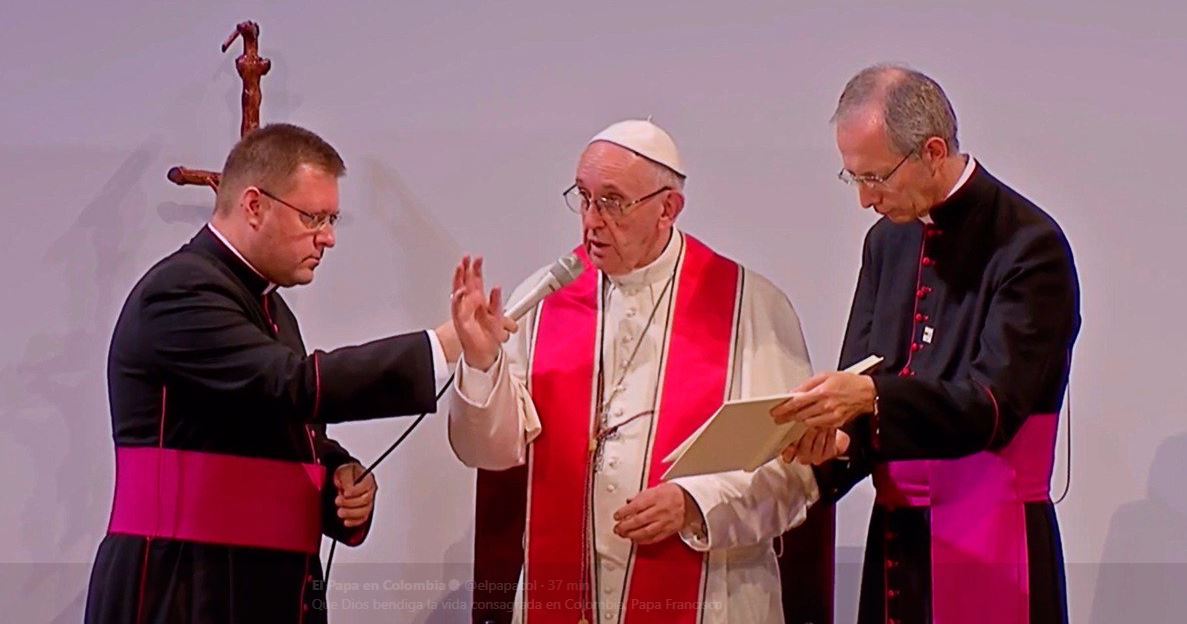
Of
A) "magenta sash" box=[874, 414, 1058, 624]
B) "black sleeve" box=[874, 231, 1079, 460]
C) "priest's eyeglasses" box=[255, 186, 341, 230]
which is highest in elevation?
"priest's eyeglasses" box=[255, 186, 341, 230]

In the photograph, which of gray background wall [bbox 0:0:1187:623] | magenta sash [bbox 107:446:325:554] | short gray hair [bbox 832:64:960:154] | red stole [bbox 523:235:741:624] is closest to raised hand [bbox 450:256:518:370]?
red stole [bbox 523:235:741:624]

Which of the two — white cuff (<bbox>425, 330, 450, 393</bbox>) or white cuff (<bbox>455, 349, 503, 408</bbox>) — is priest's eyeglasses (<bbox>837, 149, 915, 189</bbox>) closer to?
white cuff (<bbox>455, 349, 503, 408</bbox>)

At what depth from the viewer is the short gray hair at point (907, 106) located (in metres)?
2.93

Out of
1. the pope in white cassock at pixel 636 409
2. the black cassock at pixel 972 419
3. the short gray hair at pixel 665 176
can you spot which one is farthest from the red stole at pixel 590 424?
the black cassock at pixel 972 419

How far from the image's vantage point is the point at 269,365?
2.76 meters

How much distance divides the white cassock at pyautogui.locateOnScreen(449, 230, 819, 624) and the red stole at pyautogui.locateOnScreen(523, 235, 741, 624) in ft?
0.09

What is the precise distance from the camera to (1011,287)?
2.85 meters

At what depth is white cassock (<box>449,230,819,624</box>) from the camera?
301 cm

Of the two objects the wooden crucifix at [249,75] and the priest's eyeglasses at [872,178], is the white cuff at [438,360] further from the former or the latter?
the wooden crucifix at [249,75]

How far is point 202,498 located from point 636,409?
937mm

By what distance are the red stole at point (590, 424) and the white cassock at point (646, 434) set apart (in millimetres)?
28

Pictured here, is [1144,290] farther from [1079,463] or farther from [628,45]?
[628,45]

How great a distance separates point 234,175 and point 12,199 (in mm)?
1194

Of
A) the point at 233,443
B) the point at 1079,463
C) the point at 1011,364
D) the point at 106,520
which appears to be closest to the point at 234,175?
the point at 233,443
